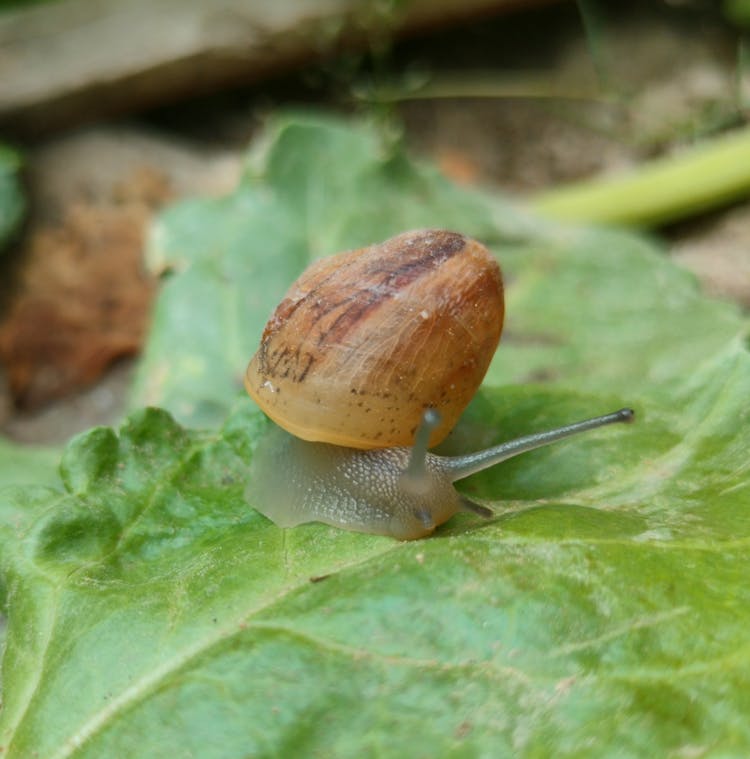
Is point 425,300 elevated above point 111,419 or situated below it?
above

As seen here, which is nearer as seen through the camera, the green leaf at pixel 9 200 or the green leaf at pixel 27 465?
the green leaf at pixel 27 465

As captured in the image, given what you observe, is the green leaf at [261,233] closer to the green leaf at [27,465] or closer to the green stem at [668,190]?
the green leaf at [27,465]

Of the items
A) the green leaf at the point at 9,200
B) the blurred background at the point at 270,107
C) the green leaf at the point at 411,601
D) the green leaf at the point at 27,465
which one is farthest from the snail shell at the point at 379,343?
the green leaf at the point at 9,200

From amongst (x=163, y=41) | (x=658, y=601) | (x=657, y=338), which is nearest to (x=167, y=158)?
(x=163, y=41)

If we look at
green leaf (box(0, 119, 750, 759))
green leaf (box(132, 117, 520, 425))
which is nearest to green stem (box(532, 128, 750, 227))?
green leaf (box(132, 117, 520, 425))

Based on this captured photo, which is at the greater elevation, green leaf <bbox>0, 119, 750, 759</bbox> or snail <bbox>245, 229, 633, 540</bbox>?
snail <bbox>245, 229, 633, 540</bbox>

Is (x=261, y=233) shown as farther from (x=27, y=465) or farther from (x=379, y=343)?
(x=379, y=343)

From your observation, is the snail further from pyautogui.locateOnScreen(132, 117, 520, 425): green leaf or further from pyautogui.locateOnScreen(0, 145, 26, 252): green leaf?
pyautogui.locateOnScreen(0, 145, 26, 252): green leaf

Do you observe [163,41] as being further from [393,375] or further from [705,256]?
[393,375]
